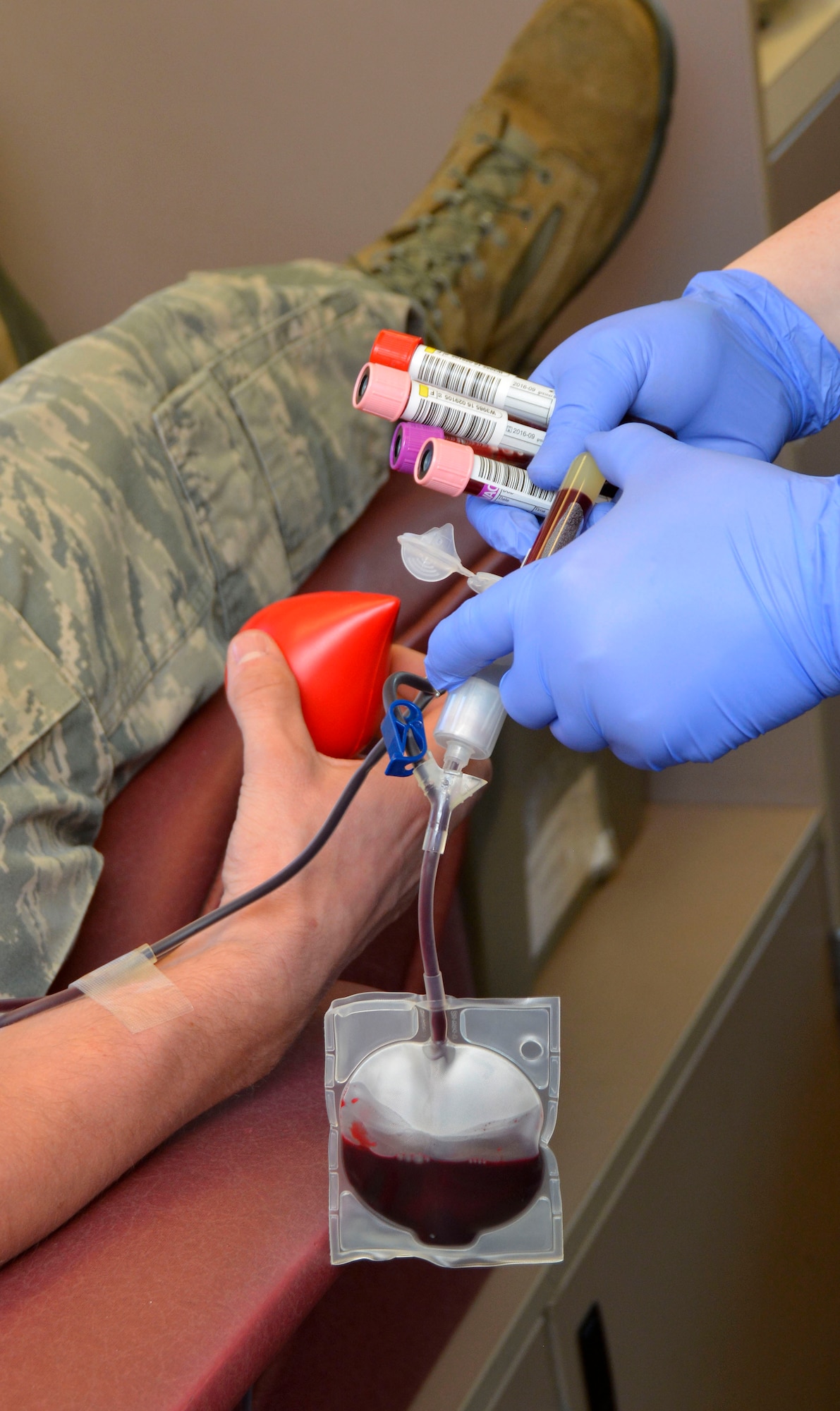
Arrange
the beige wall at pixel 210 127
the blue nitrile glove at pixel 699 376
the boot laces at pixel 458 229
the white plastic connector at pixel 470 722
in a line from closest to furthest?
the white plastic connector at pixel 470 722, the blue nitrile glove at pixel 699 376, the boot laces at pixel 458 229, the beige wall at pixel 210 127

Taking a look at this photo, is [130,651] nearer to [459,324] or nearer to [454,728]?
[454,728]

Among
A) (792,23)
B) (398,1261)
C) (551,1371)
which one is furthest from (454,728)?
(792,23)

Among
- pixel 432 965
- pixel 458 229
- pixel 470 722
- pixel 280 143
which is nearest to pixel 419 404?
pixel 470 722

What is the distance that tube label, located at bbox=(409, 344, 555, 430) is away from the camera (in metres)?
0.63

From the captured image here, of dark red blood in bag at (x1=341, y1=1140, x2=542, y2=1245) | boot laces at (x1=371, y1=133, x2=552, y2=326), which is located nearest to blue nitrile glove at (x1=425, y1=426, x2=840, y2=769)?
dark red blood in bag at (x1=341, y1=1140, x2=542, y2=1245)

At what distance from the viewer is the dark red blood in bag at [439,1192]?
531mm

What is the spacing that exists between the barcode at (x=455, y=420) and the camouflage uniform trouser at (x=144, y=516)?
0.31 metres

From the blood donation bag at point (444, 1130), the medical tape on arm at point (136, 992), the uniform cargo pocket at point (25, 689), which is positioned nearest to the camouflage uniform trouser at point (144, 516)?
the uniform cargo pocket at point (25, 689)

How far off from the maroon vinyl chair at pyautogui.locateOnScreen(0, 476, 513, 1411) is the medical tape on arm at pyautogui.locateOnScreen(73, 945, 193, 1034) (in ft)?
0.24

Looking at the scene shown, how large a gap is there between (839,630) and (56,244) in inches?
58.5

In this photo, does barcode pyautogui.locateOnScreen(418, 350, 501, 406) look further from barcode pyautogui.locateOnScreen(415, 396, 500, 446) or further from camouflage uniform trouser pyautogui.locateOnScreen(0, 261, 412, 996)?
camouflage uniform trouser pyautogui.locateOnScreen(0, 261, 412, 996)

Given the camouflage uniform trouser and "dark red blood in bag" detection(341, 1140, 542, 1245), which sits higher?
the camouflage uniform trouser

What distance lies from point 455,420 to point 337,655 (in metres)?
0.19

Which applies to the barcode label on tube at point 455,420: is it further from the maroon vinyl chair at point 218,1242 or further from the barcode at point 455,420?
the maroon vinyl chair at point 218,1242
